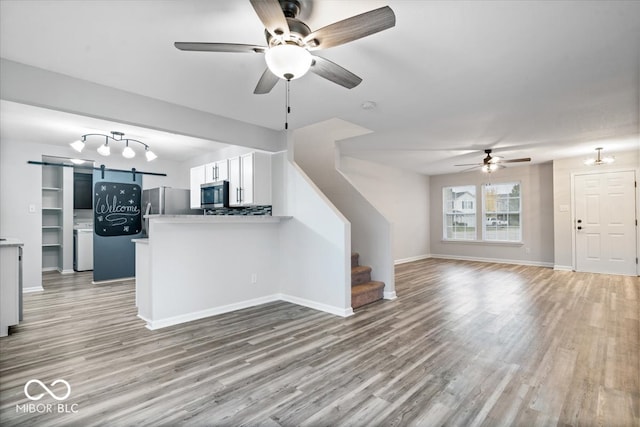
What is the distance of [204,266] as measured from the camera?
382 centimetres

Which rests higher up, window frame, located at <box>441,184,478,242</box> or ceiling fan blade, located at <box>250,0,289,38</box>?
ceiling fan blade, located at <box>250,0,289,38</box>

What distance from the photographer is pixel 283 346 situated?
9.57 feet

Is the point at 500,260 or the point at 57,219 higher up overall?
the point at 57,219

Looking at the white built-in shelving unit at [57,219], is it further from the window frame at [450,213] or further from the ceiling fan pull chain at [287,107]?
the window frame at [450,213]

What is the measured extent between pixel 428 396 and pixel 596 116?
418 cm

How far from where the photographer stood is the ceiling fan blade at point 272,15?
151 centimetres

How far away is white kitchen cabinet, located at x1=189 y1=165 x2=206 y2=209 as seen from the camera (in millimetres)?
5504

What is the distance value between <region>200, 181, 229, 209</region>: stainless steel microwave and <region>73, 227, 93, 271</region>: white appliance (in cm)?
359

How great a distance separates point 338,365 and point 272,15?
8.24 feet

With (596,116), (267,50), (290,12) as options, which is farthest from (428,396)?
(596,116)

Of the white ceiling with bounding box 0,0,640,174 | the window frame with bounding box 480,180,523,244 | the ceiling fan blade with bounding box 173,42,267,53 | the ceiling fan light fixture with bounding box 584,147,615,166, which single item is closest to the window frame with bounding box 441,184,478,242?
the window frame with bounding box 480,180,523,244

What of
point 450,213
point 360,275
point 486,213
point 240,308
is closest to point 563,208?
point 486,213

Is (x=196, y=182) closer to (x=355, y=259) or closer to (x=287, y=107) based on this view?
(x=287, y=107)

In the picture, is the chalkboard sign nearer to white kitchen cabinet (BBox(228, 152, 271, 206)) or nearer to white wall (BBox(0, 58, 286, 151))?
white kitchen cabinet (BBox(228, 152, 271, 206))
